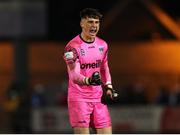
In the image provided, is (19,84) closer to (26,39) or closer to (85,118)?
(26,39)

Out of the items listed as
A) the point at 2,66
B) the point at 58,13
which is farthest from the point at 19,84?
the point at 58,13

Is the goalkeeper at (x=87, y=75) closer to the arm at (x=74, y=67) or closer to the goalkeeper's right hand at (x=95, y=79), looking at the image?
the arm at (x=74, y=67)

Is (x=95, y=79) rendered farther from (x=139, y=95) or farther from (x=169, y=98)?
(x=139, y=95)

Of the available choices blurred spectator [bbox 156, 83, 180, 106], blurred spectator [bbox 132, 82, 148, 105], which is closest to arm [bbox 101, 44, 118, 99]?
blurred spectator [bbox 156, 83, 180, 106]

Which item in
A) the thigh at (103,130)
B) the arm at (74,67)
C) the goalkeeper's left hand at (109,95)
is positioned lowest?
the thigh at (103,130)

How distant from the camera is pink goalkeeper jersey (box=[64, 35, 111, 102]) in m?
7.64

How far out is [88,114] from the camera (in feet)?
25.7

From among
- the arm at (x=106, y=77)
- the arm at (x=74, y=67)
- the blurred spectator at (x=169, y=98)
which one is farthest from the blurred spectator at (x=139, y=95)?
the arm at (x=74, y=67)

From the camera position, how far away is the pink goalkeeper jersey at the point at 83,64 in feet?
25.1

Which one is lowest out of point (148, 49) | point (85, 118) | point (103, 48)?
point (85, 118)

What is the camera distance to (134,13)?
75.2ft

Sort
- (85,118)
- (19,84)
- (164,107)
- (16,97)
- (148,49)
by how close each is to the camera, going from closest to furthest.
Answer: (85,118)
(164,107)
(16,97)
(19,84)
(148,49)

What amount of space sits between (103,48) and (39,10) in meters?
15.7

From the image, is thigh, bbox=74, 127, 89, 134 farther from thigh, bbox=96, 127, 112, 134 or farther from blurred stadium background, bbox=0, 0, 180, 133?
blurred stadium background, bbox=0, 0, 180, 133
